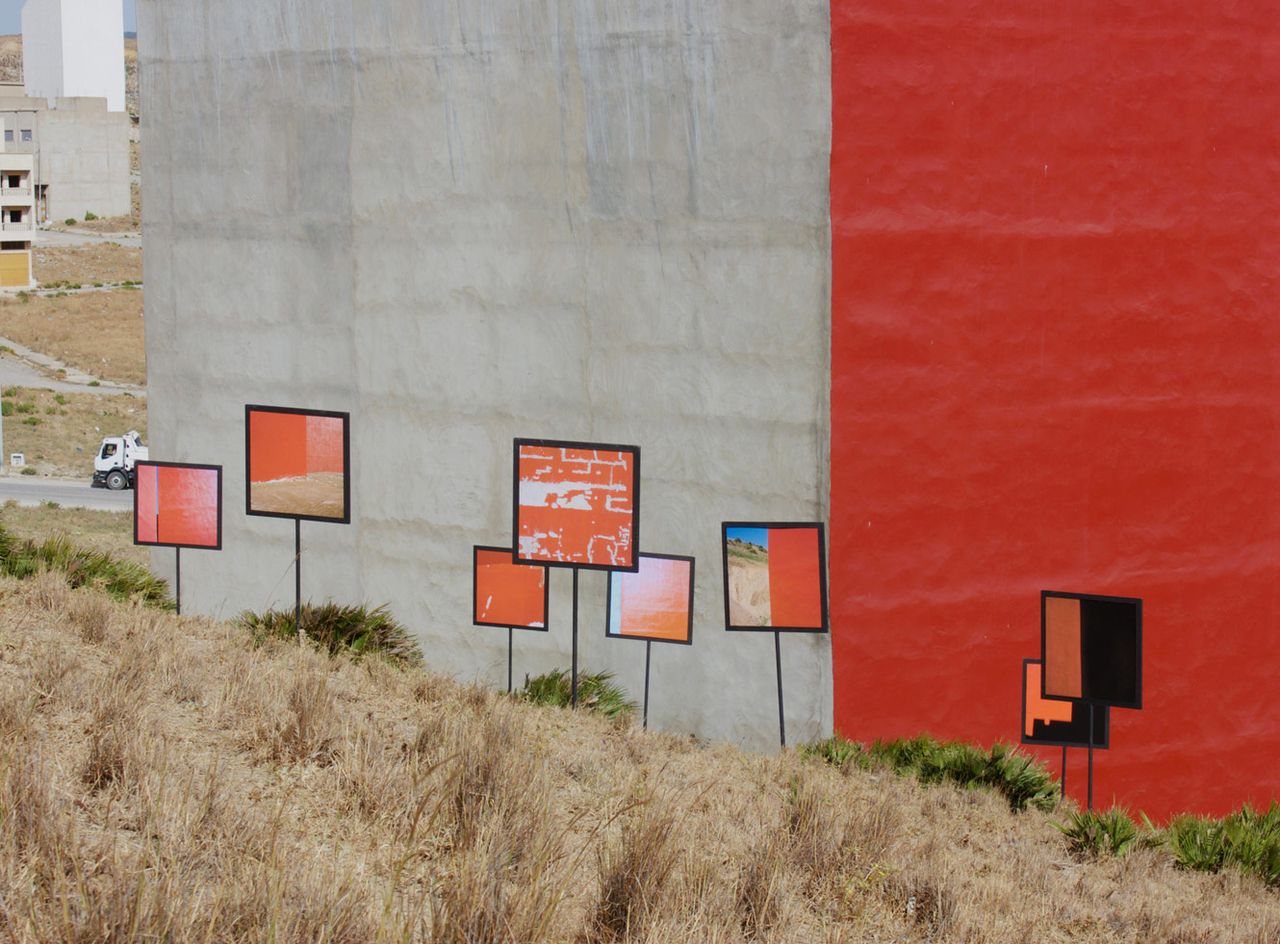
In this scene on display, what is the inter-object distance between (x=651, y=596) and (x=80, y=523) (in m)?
23.8

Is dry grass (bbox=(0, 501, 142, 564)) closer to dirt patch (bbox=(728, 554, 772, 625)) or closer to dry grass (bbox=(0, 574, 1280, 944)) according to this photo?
dirt patch (bbox=(728, 554, 772, 625))

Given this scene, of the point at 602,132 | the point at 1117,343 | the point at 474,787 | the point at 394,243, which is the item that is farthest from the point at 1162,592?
the point at 474,787

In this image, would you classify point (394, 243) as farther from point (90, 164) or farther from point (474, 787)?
point (90, 164)

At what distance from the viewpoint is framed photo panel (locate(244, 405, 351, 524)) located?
447 inches

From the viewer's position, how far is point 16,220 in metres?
96.9

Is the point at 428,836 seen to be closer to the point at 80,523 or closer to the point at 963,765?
the point at 963,765

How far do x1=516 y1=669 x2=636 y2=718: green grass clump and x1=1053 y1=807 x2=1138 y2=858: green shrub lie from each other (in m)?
3.61

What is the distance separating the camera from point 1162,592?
15.8 m

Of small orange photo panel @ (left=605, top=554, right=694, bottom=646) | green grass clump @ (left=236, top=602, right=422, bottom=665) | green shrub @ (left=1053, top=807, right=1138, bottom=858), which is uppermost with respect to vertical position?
small orange photo panel @ (left=605, top=554, right=694, bottom=646)

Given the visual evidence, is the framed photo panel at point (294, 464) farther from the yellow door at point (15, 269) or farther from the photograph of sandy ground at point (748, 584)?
the yellow door at point (15, 269)

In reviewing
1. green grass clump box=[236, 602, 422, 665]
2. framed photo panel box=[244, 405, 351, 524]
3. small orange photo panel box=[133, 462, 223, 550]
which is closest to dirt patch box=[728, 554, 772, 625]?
green grass clump box=[236, 602, 422, 665]

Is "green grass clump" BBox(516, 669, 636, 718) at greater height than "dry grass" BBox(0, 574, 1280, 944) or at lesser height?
lesser

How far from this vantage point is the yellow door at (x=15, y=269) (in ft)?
273

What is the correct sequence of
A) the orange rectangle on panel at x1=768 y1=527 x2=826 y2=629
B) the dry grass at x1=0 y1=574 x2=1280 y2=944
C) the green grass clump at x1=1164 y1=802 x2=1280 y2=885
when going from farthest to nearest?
the orange rectangle on panel at x1=768 y1=527 x2=826 y2=629, the green grass clump at x1=1164 y1=802 x2=1280 y2=885, the dry grass at x1=0 y1=574 x2=1280 y2=944
